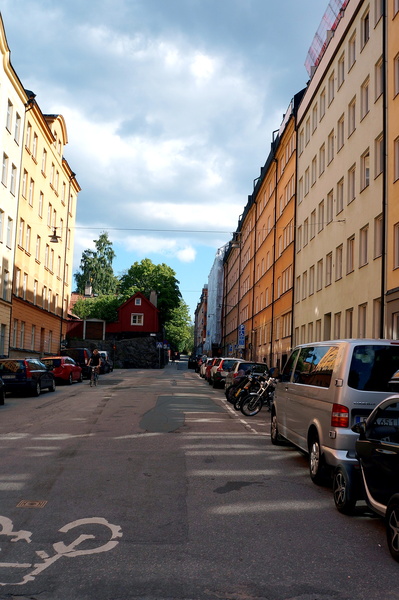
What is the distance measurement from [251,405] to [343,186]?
1473 cm

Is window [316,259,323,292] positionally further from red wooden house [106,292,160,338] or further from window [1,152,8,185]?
red wooden house [106,292,160,338]

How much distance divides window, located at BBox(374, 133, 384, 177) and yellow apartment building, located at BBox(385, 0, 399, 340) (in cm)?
108

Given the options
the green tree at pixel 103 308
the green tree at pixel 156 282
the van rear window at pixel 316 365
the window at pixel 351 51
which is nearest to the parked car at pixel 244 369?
the van rear window at pixel 316 365

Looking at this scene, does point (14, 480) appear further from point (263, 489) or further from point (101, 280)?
point (101, 280)

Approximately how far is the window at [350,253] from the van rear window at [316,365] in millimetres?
17972

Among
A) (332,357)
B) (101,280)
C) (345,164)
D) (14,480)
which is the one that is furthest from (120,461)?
(101,280)

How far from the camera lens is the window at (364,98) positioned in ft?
85.7

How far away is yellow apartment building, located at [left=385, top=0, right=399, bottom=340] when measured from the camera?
21328 millimetres

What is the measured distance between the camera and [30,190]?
4300 cm

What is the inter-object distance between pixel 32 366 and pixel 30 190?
2278cm

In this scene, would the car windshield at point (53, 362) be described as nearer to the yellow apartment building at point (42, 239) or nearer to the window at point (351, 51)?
the yellow apartment building at point (42, 239)

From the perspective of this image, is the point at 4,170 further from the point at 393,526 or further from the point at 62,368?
the point at 393,526

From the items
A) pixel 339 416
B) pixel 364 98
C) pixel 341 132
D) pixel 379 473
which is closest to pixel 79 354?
pixel 341 132

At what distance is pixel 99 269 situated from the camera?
8644 cm
